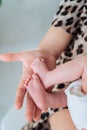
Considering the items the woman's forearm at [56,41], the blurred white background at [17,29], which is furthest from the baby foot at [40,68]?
the blurred white background at [17,29]

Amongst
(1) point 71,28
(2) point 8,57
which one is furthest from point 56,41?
(2) point 8,57

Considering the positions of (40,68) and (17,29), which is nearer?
(40,68)

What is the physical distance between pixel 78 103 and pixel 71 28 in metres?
0.29

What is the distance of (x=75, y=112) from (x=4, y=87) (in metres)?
0.79

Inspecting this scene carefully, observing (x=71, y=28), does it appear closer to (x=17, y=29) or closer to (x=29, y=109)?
(x=29, y=109)

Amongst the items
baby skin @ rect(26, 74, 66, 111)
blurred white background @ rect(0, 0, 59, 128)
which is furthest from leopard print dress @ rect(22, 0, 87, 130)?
blurred white background @ rect(0, 0, 59, 128)

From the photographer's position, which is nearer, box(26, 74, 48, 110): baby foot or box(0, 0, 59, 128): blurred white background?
box(26, 74, 48, 110): baby foot

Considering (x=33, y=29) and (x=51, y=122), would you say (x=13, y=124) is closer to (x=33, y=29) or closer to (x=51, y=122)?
(x=51, y=122)

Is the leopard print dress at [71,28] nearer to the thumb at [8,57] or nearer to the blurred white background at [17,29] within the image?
the thumb at [8,57]

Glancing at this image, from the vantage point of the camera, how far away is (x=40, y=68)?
671 mm

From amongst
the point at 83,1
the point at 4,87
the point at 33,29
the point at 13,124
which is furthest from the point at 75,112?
the point at 33,29

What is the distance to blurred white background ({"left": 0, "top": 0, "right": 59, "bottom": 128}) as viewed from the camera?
1.39 meters

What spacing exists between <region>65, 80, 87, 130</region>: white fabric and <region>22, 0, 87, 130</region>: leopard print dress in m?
0.15

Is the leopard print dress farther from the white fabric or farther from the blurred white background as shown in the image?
the blurred white background
